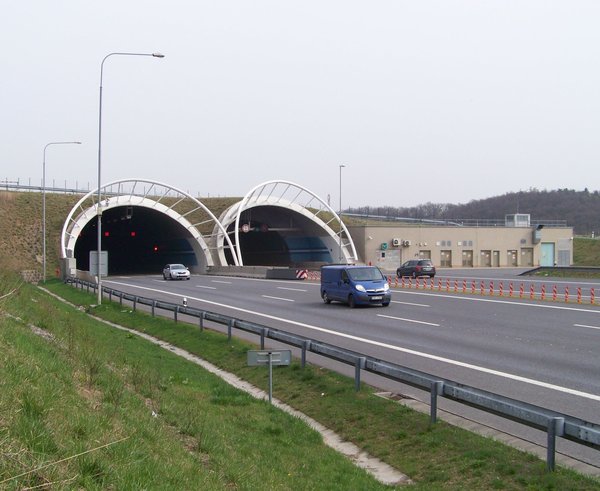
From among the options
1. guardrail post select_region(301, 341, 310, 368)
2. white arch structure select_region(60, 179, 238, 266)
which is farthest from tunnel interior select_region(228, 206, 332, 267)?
guardrail post select_region(301, 341, 310, 368)

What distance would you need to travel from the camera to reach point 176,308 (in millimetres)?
23359

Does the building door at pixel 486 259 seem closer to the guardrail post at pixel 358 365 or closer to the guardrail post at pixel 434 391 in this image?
the guardrail post at pixel 358 365

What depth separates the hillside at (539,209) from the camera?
12525cm

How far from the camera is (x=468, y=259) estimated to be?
7538 centimetres

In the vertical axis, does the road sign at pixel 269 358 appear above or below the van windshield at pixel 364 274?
below

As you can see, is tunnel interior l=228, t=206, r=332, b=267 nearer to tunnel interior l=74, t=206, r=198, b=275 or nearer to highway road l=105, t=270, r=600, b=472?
tunnel interior l=74, t=206, r=198, b=275

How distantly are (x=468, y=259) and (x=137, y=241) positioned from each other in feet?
126

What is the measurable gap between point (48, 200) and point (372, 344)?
221 feet

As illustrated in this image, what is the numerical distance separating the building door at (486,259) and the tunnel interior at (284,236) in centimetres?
1723

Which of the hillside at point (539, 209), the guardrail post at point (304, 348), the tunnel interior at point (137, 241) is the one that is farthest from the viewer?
the hillside at point (539, 209)

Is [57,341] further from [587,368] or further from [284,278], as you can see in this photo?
[284,278]

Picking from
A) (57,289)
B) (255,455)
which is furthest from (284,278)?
(255,455)

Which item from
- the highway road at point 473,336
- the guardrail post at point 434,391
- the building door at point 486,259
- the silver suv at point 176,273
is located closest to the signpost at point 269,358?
the highway road at point 473,336

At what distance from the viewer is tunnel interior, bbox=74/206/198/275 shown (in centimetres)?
6969
